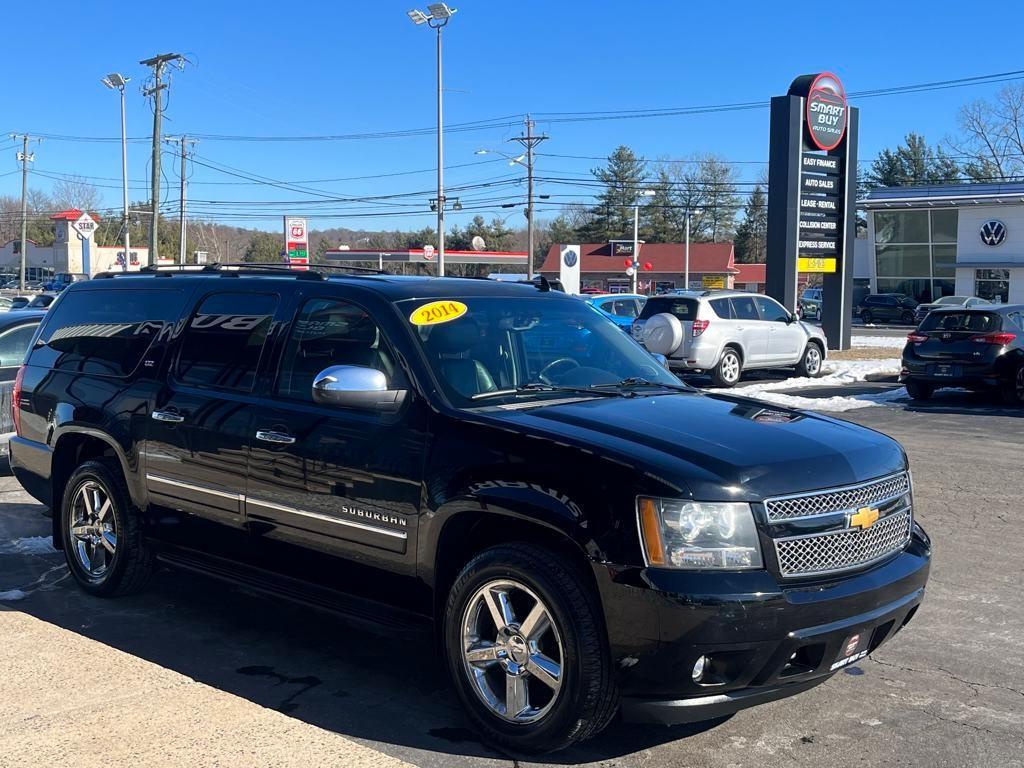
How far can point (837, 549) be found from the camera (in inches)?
147

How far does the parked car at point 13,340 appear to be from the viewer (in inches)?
432

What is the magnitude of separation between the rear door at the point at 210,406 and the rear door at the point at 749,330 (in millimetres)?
15094

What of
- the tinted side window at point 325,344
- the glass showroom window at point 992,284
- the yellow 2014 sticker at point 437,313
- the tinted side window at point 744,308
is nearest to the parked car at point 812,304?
the glass showroom window at point 992,284

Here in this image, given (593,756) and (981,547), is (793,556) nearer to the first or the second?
(593,756)

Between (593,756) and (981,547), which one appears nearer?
(593,756)

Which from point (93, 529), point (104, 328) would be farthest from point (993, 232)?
point (93, 529)

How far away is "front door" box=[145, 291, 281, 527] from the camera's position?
16.2 ft

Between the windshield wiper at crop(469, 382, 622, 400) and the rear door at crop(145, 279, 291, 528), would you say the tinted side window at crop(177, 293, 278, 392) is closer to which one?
the rear door at crop(145, 279, 291, 528)

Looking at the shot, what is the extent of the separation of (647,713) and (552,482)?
874mm

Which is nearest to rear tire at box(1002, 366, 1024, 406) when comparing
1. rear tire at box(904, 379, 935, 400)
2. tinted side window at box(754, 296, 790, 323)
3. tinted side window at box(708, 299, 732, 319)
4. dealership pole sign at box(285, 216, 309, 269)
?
rear tire at box(904, 379, 935, 400)

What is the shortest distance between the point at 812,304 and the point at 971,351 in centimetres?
4119

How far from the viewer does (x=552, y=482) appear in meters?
3.71

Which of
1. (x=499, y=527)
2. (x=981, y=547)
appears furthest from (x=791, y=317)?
(x=499, y=527)

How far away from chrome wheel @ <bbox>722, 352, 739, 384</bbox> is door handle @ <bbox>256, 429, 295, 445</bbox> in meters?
15.3
